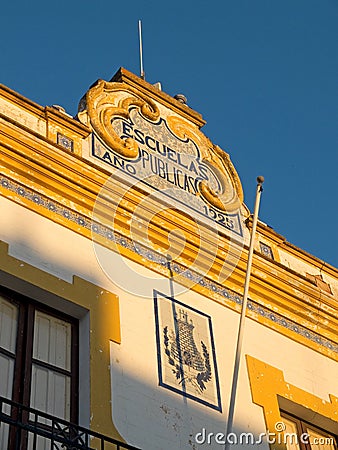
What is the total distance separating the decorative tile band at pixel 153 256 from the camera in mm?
9492

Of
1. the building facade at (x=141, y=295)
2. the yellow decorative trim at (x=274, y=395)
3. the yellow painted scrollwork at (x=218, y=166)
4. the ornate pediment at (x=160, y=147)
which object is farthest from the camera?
the yellow painted scrollwork at (x=218, y=166)

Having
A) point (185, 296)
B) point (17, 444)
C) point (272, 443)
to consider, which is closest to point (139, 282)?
point (185, 296)

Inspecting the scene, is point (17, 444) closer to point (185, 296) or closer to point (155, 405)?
point (155, 405)

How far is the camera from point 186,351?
30.9 feet

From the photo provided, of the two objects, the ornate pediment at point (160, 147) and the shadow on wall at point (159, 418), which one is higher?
the ornate pediment at point (160, 147)

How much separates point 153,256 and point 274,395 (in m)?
1.77

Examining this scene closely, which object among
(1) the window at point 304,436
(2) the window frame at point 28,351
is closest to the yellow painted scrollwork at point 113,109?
(2) the window frame at point 28,351

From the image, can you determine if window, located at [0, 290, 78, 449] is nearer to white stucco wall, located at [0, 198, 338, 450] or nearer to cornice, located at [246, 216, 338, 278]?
→ white stucco wall, located at [0, 198, 338, 450]

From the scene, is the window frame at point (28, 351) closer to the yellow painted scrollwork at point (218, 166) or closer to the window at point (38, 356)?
the window at point (38, 356)

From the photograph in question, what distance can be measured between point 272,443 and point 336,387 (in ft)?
4.85

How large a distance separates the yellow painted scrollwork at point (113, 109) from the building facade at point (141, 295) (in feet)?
0.06

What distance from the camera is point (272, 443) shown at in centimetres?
942

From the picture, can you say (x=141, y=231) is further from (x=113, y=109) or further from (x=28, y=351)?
(x=28, y=351)

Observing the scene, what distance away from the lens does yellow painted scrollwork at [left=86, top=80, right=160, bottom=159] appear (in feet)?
35.3
